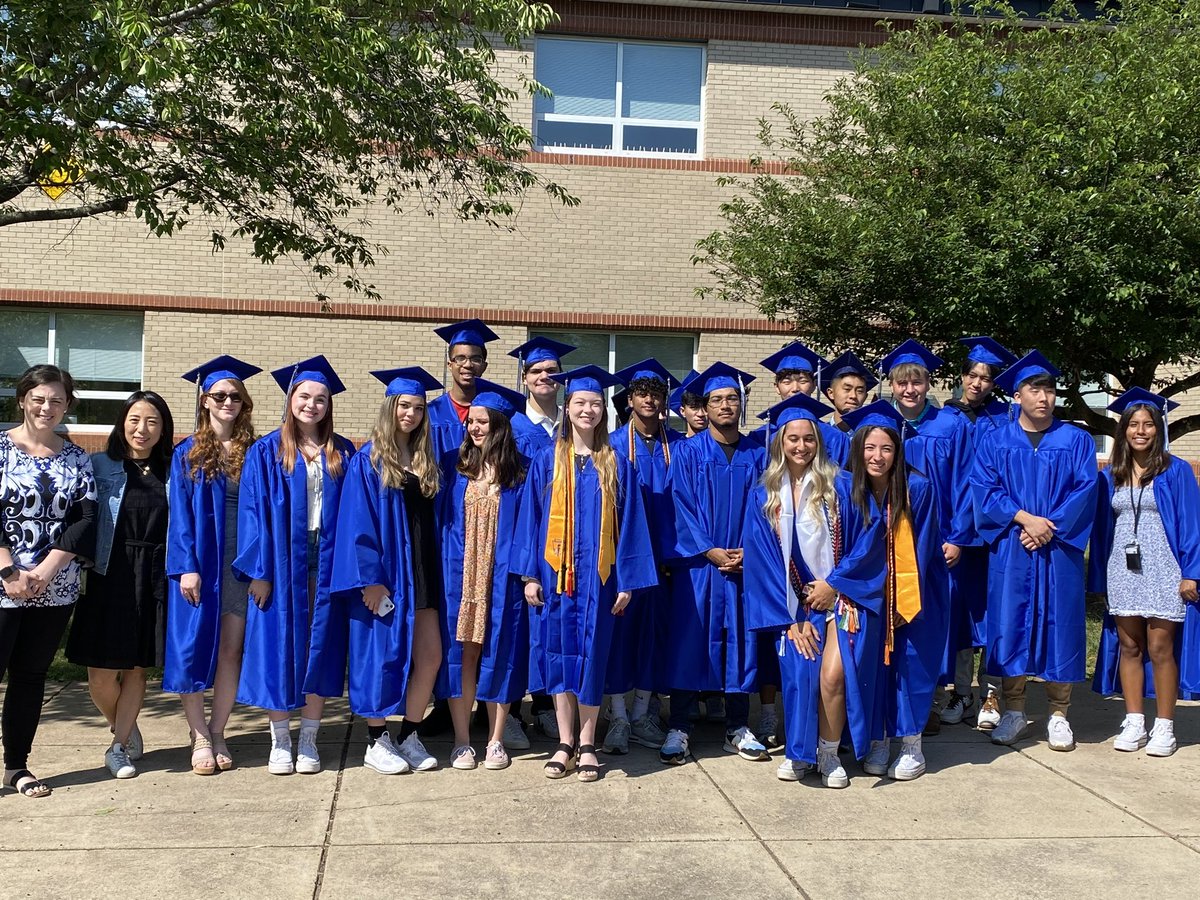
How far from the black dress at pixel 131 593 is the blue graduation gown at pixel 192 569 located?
0.07 meters

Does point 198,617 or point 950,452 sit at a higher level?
point 950,452

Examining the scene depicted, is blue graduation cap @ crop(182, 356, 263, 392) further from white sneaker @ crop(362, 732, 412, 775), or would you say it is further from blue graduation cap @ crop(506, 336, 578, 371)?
white sneaker @ crop(362, 732, 412, 775)

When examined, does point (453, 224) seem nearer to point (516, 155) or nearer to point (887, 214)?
point (516, 155)

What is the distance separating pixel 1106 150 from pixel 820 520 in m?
4.75

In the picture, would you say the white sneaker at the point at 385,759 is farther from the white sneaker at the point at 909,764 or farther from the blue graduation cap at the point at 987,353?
the blue graduation cap at the point at 987,353

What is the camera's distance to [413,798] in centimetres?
473

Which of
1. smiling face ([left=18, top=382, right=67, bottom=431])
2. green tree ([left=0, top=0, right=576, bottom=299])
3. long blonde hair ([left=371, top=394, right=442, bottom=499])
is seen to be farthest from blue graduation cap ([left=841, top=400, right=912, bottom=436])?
green tree ([left=0, top=0, right=576, bottom=299])

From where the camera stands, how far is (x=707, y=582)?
552 cm

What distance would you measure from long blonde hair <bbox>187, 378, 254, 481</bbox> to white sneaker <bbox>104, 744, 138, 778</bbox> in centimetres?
131

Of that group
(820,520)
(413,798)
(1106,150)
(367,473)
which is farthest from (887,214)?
(413,798)

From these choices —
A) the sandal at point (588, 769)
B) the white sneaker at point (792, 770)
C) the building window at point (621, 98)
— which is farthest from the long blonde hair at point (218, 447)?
the building window at point (621, 98)

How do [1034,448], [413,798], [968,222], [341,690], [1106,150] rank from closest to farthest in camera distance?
[413,798] < [341,690] < [1034,448] < [1106,150] < [968,222]

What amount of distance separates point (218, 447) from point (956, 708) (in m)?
4.29

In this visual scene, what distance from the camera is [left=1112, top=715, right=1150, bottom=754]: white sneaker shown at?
570 cm
